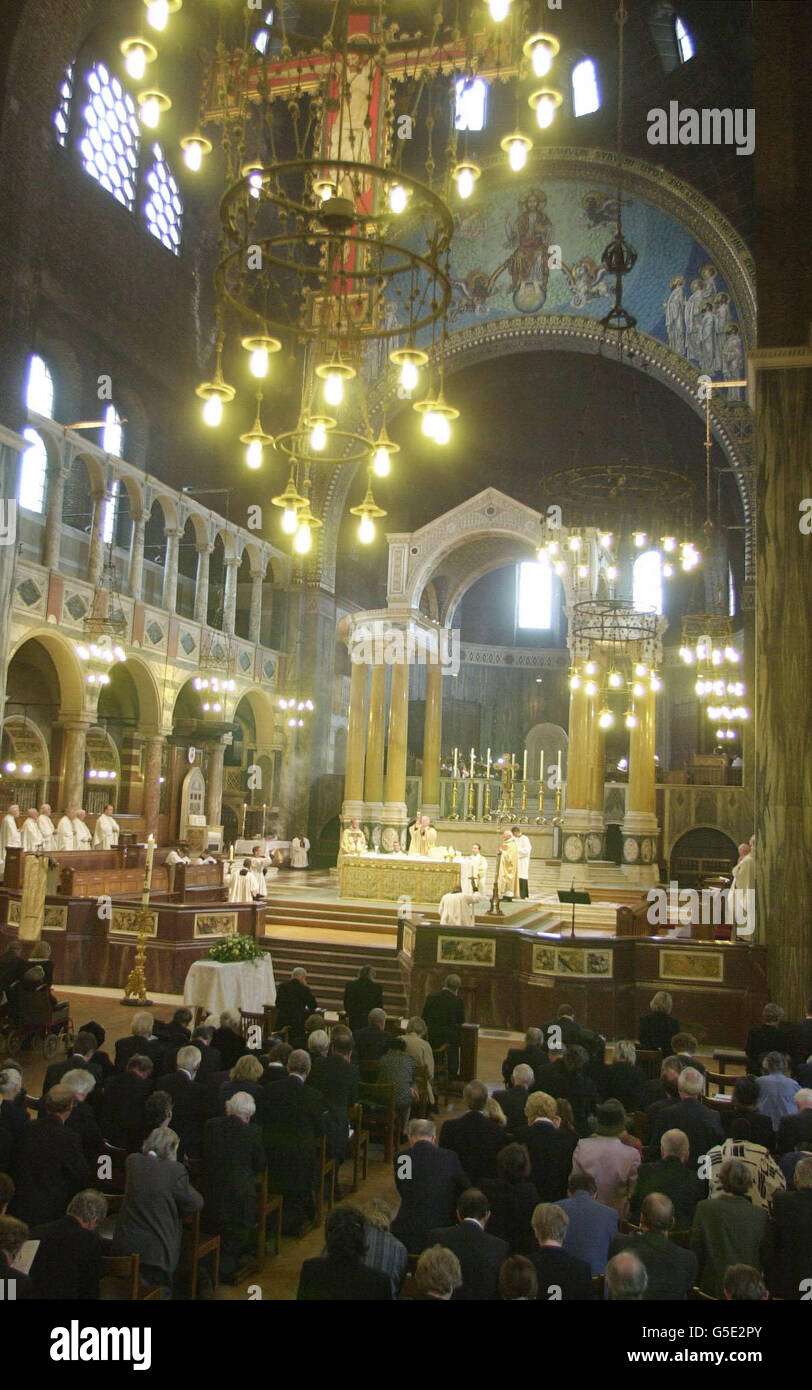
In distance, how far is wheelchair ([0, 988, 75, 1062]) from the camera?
998cm

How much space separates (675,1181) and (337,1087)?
246 centimetres

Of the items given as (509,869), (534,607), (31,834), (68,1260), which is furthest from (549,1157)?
(534,607)

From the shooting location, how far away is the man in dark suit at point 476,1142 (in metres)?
5.77

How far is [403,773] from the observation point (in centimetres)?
2534

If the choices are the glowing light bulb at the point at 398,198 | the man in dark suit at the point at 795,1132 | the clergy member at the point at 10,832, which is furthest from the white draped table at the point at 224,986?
the clergy member at the point at 10,832

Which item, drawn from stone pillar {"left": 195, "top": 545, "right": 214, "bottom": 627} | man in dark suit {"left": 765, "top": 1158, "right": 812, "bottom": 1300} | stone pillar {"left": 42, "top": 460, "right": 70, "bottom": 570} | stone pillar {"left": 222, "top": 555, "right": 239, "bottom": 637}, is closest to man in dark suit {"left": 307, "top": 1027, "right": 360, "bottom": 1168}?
man in dark suit {"left": 765, "top": 1158, "right": 812, "bottom": 1300}

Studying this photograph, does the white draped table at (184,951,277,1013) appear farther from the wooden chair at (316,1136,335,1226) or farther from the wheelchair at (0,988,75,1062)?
the wooden chair at (316,1136,335,1226)

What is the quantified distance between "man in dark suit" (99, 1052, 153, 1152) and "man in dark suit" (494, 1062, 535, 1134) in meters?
2.08

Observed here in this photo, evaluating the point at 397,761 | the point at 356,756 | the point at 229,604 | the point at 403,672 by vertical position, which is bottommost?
the point at 397,761

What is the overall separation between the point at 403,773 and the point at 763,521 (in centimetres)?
1507

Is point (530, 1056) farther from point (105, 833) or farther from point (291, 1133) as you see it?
point (105, 833)

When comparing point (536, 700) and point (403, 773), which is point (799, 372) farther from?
point (536, 700)

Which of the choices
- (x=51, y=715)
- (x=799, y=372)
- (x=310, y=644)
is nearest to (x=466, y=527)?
(x=310, y=644)

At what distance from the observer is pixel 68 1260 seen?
4125 mm
